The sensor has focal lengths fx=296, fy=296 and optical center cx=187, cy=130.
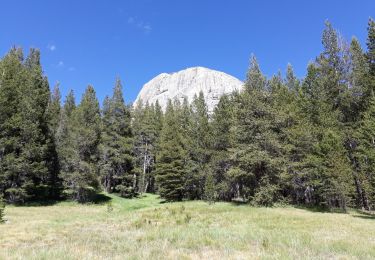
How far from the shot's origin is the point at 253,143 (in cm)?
3119

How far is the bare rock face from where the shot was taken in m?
167

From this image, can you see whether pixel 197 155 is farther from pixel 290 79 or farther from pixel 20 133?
pixel 20 133

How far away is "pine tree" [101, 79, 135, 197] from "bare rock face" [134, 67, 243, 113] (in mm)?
110157

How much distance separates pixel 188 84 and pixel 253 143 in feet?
481

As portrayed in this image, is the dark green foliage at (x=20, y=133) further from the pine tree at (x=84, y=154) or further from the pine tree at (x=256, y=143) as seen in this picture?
the pine tree at (x=256, y=143)

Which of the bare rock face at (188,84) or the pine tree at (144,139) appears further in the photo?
the bare rock face at (188,84)

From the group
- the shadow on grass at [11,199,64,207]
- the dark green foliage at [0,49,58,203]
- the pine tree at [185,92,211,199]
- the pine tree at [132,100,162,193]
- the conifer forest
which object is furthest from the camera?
the pine tree at [132,100,162,193]

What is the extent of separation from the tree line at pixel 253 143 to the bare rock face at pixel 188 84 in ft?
385

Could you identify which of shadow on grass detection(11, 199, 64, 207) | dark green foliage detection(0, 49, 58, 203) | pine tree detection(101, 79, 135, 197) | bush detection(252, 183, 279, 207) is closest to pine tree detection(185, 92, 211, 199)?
pine tree detection(101, 79, 135, 197)

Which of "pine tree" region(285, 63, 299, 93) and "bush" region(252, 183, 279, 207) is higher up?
"pine tree" region(285, 63, 299, 93)

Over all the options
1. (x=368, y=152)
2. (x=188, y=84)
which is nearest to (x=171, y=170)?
(x=368, y=152)

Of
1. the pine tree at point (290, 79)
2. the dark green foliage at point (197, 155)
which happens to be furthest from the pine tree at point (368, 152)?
the dark green foliage at point (197, 155)

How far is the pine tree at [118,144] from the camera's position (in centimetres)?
4766

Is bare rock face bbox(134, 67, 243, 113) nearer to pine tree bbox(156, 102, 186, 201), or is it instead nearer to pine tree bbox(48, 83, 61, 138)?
pine tree bbox(48, 83, 61, 138)
